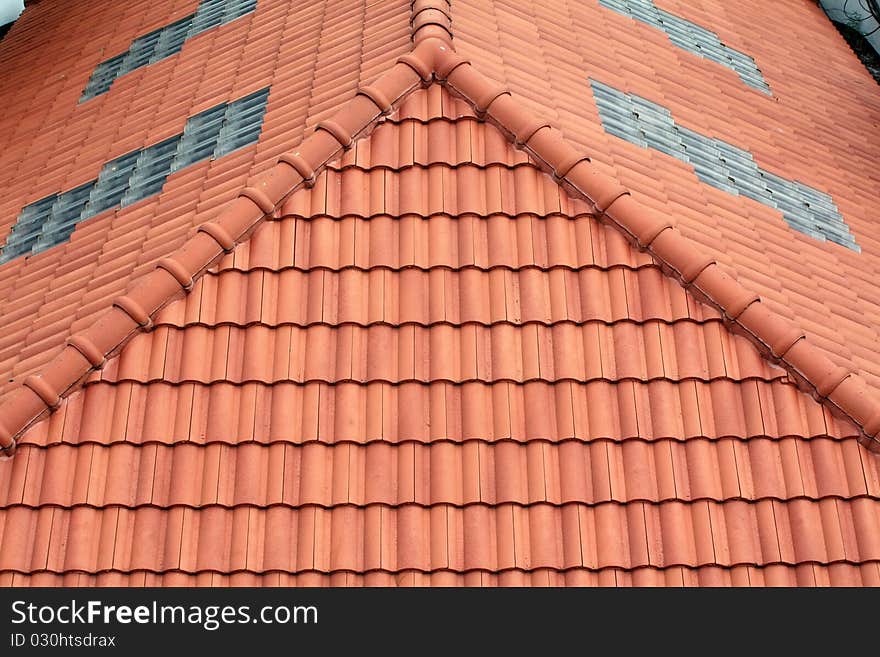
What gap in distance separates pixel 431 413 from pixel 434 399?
109mm

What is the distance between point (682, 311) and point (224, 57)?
633 centimetres

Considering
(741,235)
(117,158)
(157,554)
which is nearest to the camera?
(157,554)

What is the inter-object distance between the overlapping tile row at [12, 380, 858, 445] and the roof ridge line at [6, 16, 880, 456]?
0.19m

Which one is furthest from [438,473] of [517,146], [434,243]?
[517,146]

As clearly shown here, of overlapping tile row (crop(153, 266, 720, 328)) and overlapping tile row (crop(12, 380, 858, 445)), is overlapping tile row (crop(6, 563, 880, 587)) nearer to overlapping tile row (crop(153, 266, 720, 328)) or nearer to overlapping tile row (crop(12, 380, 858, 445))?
overlapping tile row (crop(12, 380, 858, 445))

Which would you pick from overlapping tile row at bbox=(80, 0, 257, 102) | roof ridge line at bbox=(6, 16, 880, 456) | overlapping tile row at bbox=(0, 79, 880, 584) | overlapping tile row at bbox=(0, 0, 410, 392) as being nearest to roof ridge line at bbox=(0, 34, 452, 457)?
roof ridge line at bbox=(6, 16, 880, 456)

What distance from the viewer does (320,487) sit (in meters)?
8.64

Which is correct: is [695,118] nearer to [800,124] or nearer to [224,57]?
[800,124]

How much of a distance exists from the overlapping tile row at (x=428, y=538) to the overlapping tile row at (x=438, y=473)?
9cm

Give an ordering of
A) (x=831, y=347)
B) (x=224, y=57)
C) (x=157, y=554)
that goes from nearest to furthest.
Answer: (x=157, y=554), (x=831, y=347), (x=224, y=57)

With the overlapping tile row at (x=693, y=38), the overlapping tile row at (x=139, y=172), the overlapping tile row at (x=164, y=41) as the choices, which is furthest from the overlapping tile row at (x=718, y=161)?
the overlapping tile row at (x=164, y=41)

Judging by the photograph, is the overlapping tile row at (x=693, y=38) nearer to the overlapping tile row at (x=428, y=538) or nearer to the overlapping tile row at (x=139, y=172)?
the overlapping tile row at (x=139, y=172)

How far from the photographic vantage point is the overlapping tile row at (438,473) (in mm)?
8594
